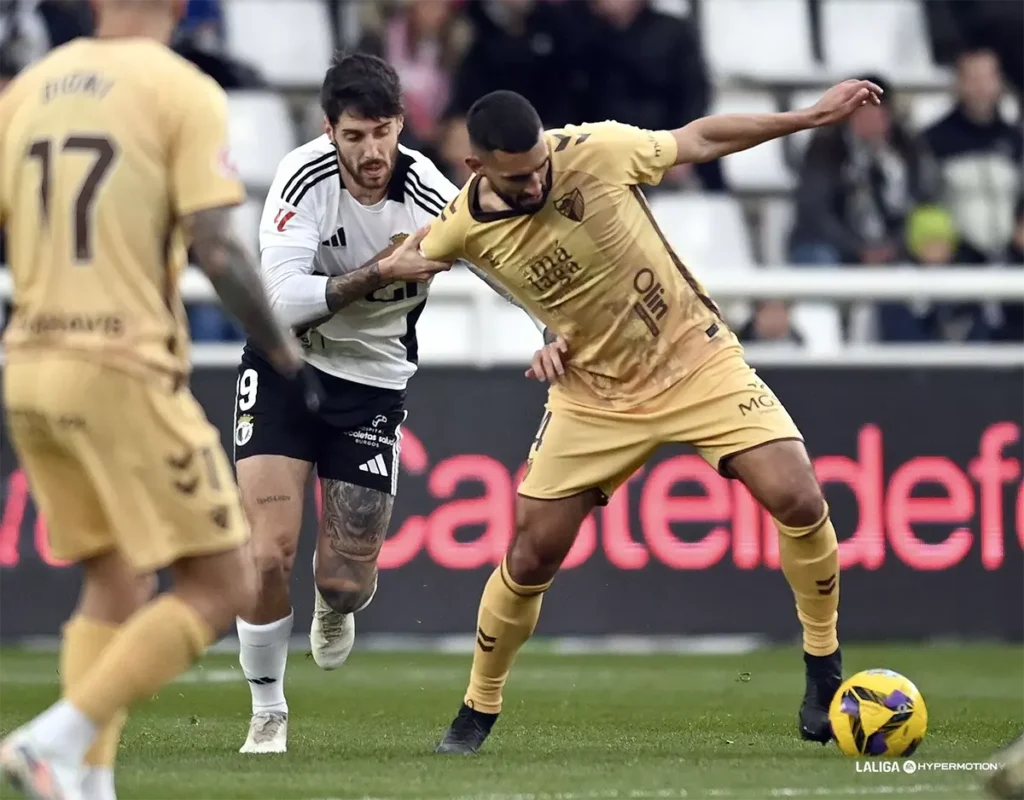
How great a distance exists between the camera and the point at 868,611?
11.4m

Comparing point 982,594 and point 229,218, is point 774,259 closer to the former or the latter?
point 982,594

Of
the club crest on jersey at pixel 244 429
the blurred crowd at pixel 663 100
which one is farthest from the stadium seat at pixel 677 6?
the club crest on jersey at pixel 244 429

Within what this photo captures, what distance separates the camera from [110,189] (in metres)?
5.20

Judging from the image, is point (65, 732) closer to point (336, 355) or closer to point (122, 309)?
point (122, 309)

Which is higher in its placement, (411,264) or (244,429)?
(411,264)

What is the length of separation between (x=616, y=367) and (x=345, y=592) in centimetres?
152

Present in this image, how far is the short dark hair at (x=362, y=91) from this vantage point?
24.4 feet

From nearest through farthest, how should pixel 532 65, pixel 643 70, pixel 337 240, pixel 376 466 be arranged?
pixel 337 240 → pixel 376 466 → pixel 532 65 → pixel 643 70

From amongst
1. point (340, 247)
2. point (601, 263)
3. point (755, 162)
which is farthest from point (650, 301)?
point (755, 162)

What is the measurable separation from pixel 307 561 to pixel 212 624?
235 inches

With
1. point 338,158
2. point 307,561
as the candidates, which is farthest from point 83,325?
point 307,561

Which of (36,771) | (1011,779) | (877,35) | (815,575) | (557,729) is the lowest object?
(557,729)

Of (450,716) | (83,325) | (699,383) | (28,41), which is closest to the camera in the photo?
(83,325)

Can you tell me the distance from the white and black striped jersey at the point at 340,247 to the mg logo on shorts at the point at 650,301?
2.89ft
